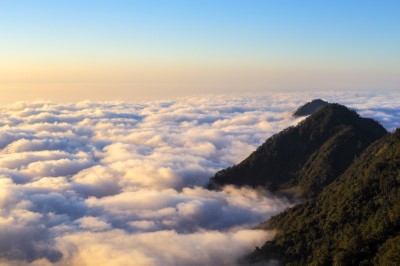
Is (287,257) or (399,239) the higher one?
(399,239)

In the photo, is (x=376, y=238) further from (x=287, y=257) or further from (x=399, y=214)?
(x=287, y=257)

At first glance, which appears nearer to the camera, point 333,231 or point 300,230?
point 333,231

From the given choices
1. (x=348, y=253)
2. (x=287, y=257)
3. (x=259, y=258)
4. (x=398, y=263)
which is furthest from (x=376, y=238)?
(x=259, y=258)

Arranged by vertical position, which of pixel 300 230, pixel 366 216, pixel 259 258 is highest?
pixel 366 216

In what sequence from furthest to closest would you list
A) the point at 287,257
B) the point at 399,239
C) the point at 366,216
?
the point at 287,257, the point at 366,216, the point at 399,239

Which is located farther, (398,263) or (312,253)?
(312,253)

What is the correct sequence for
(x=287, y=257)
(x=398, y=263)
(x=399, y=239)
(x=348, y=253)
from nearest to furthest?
(x=398, y=263)
(x=399, y=239)
(x=348, y=253)
(x=287, y=257)

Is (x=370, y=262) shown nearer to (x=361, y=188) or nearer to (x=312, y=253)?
(x=312, y=253)

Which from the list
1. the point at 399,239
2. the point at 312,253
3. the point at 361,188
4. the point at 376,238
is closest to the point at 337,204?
the point at 361,188

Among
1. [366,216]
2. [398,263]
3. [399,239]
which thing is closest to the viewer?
[398,263]
